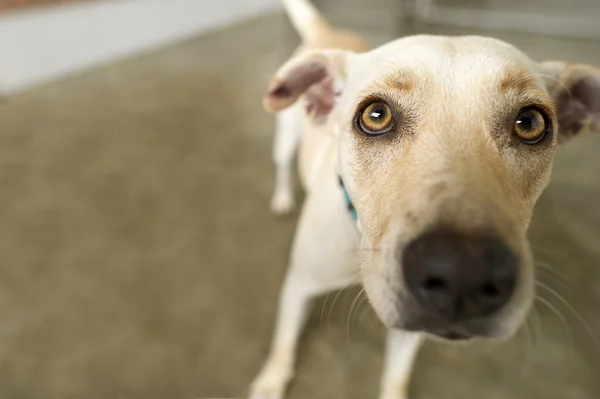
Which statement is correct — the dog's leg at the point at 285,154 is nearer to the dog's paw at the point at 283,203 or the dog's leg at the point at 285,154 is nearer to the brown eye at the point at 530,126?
the dog's paw at the point at 283,203

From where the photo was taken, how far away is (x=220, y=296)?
203cm

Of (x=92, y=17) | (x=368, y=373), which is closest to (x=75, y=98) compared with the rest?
(x=92, y=17)

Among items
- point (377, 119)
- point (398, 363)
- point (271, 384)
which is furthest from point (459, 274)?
point (271, 384)

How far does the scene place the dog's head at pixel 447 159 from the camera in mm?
840

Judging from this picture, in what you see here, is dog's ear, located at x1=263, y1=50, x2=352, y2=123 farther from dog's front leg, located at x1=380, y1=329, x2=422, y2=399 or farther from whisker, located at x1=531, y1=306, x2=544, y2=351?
whisker, located at x1=531, y1=306, x2=544, y2=351

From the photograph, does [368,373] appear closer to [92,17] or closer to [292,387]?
[292,387]

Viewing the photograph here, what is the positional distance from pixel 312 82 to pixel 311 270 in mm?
575

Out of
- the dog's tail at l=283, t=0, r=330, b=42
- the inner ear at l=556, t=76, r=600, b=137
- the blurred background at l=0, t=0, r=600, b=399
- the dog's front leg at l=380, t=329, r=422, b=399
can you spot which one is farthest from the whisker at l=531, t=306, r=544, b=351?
the dog's tail at l=283, t=0, r=330, b=42

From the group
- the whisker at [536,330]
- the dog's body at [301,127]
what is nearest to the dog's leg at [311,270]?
the dog's body at [301,127]

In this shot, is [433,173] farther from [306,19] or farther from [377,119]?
[306,19]

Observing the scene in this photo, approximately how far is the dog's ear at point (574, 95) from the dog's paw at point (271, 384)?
120 cm

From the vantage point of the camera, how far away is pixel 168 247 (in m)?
2.24

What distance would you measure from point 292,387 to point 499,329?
1048mm

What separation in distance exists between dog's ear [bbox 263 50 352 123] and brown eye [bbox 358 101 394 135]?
26 centimetres
